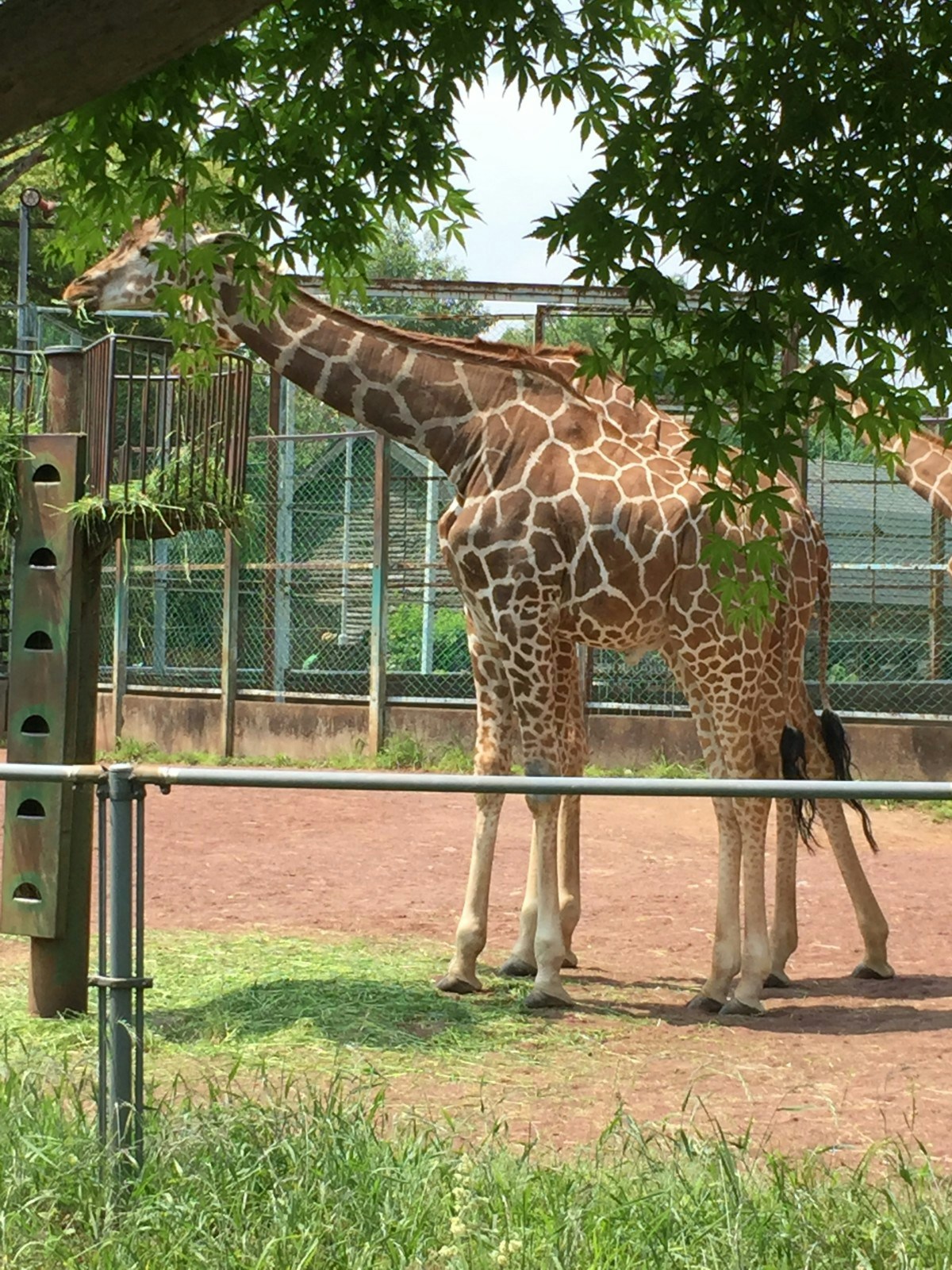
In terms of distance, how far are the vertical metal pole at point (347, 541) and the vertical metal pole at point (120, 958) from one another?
10207mm

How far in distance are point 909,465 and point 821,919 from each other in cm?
236

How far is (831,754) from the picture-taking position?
23.4ft

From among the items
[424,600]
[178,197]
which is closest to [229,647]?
[424,600]

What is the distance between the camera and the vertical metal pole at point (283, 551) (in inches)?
555

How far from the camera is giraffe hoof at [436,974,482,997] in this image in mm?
6363

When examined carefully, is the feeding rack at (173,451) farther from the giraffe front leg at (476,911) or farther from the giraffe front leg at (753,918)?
the giraffe front leg at (753,918)

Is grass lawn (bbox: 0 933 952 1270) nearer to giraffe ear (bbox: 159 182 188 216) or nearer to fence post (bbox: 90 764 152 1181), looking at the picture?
fence post (bbox: 90 764 152 1181)

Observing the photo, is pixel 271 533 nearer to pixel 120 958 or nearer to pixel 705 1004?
pixel 705 1004

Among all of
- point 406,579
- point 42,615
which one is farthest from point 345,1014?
point 406,579

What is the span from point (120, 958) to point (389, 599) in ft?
33.3

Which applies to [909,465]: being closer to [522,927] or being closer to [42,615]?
[522,927]

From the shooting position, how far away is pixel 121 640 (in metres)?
14.4

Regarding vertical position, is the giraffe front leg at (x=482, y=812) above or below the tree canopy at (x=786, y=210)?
below

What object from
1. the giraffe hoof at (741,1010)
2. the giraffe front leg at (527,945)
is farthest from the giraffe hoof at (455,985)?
the giraffe hoof at (741,1010)
